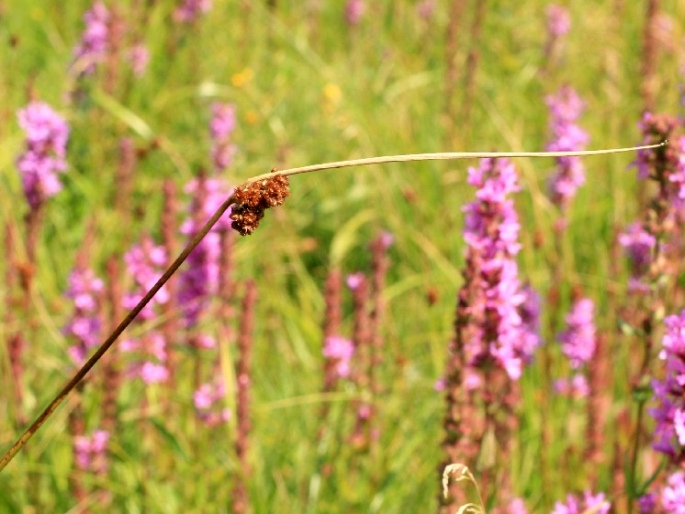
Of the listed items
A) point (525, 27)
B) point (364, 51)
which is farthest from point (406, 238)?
point (525, 27)

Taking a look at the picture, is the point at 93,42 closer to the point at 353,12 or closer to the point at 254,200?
the point at 353,12

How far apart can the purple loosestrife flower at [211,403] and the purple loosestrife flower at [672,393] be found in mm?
1390

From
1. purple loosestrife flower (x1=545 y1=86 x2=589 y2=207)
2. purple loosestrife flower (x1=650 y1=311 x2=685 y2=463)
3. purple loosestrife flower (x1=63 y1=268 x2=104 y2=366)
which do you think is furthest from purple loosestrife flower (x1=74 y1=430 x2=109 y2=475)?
purple loosestrife flower (x1=650 y1=311 x2=685 y2=463)

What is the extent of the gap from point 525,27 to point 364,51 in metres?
1.13

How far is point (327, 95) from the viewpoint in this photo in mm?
5953

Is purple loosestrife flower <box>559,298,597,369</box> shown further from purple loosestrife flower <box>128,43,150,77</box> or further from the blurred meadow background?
purple loosestrife flower <box>128,43,150,77</box>

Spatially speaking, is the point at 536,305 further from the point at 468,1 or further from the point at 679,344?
the point at 468,1

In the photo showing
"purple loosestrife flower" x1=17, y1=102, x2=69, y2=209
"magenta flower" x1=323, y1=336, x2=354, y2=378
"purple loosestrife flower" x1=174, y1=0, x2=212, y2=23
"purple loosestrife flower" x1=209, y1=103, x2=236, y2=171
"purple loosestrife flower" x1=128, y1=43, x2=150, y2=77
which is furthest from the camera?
"purple loosestrife flower" x1=174, y1=0, x2=212, y2=23

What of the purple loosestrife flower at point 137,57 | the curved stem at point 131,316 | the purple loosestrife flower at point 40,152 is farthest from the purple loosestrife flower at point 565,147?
the purple loosestrife flower at point 137,57

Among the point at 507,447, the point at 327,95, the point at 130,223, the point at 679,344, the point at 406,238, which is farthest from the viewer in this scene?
the point at 327,95

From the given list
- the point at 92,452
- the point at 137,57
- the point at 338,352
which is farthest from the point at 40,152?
the point at 137,57

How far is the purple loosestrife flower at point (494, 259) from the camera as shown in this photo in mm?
1902

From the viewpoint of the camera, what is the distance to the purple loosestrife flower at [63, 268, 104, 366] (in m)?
2.95

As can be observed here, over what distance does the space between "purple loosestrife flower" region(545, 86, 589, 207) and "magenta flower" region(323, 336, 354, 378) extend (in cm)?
76
